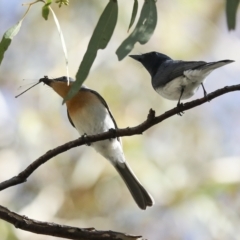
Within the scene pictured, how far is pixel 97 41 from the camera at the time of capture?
3.84ft

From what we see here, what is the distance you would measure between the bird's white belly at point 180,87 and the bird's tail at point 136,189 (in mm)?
795

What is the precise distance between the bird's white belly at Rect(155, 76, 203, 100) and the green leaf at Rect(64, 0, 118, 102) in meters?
0.76

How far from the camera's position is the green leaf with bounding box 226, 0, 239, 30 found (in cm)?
89

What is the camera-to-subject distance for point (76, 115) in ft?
8.81

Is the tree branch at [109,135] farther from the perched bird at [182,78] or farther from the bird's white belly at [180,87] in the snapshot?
the bird's white belly at [180,87]

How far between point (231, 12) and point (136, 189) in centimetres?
196

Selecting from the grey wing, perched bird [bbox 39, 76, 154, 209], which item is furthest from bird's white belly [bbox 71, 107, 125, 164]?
the grey wing

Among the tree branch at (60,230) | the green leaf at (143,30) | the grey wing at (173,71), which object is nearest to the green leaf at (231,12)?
the green leaf at (143,30)

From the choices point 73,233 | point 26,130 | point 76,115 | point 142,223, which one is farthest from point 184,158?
point 73,233

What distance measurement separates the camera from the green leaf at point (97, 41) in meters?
1.12

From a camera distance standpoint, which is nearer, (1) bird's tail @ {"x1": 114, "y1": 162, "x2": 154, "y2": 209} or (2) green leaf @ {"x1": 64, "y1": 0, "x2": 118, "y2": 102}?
(2) green leaf @ {"x1": 64, "y1": 0, "x2": 118, "y2": 102}

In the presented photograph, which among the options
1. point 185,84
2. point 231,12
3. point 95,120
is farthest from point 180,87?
point 231,12

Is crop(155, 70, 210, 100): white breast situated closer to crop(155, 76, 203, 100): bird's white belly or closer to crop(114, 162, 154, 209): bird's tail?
crop(155, 76, 203, 100): bird's white belly

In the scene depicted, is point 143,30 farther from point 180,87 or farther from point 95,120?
point 95,120
